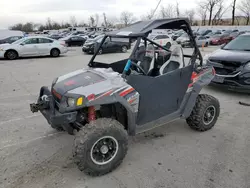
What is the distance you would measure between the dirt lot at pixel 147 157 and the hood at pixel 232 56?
5.13 feet

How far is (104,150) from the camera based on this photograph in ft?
9.18

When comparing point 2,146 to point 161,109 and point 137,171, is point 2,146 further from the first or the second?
point 161,109

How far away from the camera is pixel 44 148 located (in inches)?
138

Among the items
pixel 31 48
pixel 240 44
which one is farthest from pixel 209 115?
pixel 31 48

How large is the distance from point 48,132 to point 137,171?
6.26 ft

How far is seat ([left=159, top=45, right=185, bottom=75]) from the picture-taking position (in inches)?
144

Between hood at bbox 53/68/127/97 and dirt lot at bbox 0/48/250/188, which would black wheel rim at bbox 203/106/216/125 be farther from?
hood at bbox 53/68/127/97

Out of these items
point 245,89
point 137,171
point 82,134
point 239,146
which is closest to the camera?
point 82,134

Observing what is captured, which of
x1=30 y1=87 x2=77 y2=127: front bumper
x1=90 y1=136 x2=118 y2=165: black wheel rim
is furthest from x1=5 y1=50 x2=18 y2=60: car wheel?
x1=90 y1=136 x2=118 y2=165: black wheel rim

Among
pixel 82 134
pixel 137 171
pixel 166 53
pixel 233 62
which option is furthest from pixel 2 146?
pixel 233 62

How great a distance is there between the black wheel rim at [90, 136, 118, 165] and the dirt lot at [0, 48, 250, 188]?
21 cm

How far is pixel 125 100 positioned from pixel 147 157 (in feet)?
3.15

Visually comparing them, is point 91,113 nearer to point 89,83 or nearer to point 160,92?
point 89,83

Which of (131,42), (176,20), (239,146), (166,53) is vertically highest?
(176,20)
